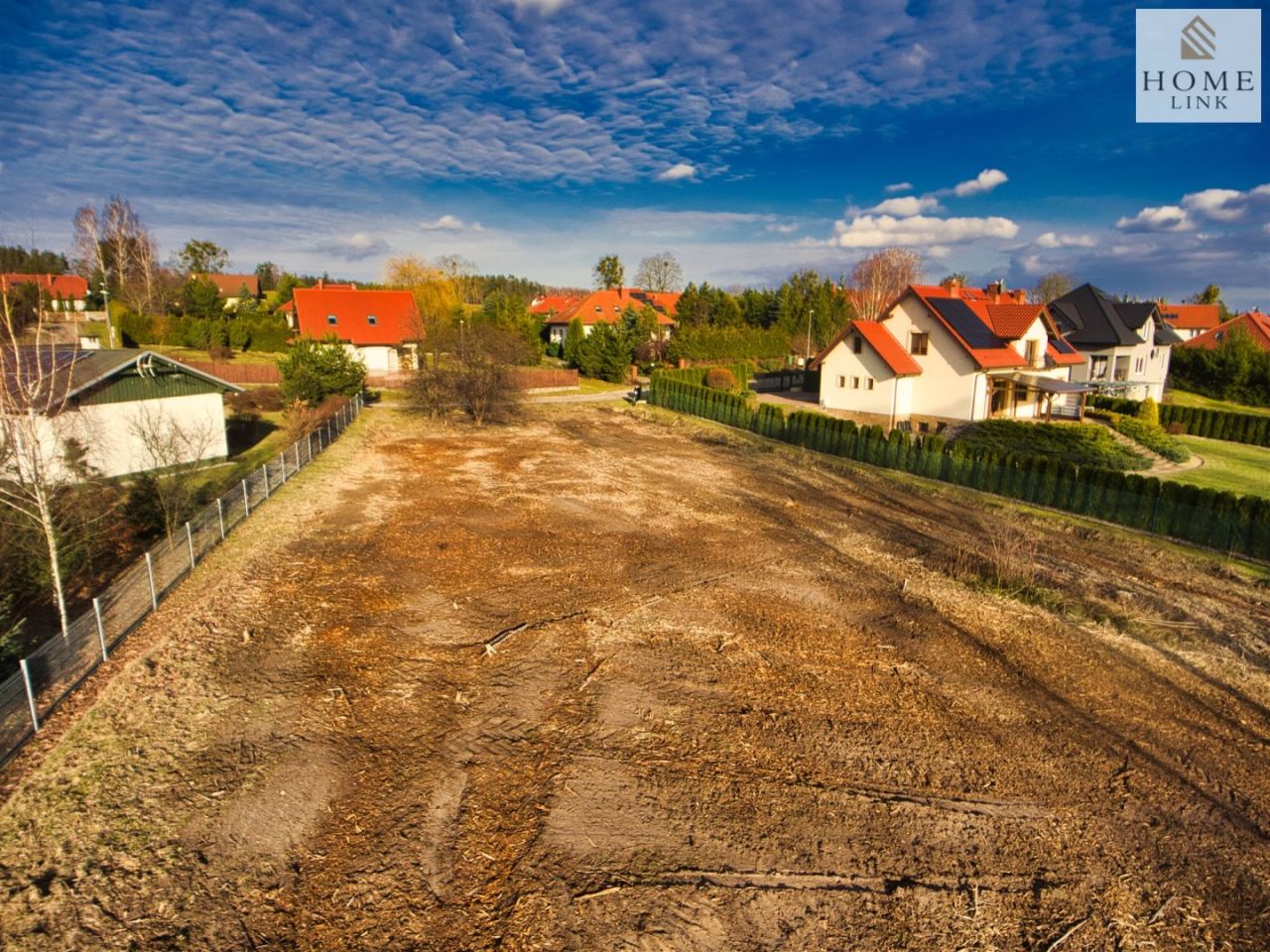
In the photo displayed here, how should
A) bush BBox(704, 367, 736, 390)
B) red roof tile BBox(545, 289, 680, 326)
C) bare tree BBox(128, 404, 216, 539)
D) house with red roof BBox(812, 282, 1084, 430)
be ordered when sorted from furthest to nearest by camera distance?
red roof tile BBox(545, 289, 680, 326) < bush BBox(704, 367, 736, 390) < house with red roof BBox(812, 282, 1084, 430) < bare tree BBox(128, 404, 216, 539)

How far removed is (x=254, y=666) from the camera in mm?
10008

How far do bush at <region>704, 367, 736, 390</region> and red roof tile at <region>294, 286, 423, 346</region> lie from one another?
66.5 ft

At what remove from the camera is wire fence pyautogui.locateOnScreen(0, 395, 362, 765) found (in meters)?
7.92

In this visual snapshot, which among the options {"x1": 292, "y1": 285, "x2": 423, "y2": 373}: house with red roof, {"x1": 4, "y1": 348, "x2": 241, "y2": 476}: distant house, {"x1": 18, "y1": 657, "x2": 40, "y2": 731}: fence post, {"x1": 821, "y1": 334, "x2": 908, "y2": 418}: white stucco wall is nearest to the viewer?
{"x1": 18, "y1": 657, "x2": 40, "y2": 731}: fence post

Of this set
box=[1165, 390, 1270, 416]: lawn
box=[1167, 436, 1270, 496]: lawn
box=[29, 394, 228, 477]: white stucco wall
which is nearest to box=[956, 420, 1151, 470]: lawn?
box=[1167, 436, 1270, 496]: lawn

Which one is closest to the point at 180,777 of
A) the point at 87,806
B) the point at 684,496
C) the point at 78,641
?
the point at 87,806

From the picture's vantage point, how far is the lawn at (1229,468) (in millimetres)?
23250

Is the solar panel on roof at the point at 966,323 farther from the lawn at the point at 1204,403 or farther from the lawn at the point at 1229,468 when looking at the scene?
the lawn at the point at 1204,403

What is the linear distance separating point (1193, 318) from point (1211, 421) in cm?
5846

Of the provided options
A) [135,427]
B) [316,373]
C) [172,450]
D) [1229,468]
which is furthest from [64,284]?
[1229,468]

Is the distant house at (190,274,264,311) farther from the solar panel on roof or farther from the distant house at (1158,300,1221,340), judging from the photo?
the distant house at (1158,300,1221,340)

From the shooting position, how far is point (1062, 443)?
25109mm

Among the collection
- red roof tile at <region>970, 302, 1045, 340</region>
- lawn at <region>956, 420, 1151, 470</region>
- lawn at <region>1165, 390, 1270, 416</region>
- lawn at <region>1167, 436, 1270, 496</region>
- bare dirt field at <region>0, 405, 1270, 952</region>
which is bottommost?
bare dirt field at <region>0, 405, 1270, 952</region>

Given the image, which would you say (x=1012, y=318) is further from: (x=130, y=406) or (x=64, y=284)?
(x=64, y=284)
